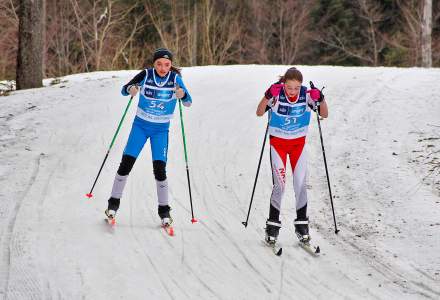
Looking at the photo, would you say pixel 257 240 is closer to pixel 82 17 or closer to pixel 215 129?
pixel 215 129

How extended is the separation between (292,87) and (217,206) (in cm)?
212

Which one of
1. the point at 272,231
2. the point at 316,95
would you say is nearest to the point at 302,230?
the point at 272,231

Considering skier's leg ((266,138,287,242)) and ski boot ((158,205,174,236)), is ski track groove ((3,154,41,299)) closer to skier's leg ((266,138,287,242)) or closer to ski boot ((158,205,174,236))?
ski boot ((158,205,174,236))

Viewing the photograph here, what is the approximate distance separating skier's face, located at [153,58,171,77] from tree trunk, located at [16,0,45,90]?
769cm

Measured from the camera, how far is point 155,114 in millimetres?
6324

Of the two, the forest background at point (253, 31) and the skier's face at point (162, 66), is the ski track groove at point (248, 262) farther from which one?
the forest background at point (253, 31)

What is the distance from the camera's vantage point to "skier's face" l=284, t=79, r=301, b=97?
5.88 m

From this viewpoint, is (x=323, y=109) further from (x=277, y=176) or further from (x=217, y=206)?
(x=217, y=206)

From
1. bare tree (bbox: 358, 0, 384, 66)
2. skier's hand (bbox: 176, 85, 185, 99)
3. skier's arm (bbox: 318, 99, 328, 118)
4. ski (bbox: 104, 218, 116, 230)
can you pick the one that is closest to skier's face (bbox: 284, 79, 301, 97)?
skier's arm (bbox: 318, 99, 328, 118)

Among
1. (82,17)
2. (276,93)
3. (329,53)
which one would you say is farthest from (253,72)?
(329,53)

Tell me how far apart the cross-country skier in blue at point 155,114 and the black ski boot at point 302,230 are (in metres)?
1.45

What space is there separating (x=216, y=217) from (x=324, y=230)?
52.4 inches

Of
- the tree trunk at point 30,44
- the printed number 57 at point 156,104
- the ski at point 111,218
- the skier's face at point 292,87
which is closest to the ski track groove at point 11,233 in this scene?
the ski at point 111,218

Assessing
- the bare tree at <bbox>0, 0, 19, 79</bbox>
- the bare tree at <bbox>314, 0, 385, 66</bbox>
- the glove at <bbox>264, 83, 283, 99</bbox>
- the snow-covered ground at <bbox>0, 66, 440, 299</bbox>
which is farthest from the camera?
the bare tree at <bbox>314, 0, 385, 66</bbox>
